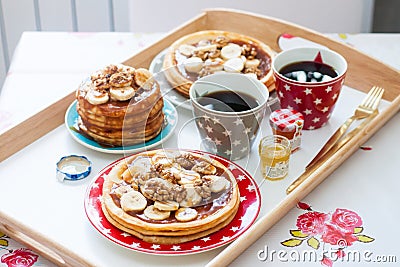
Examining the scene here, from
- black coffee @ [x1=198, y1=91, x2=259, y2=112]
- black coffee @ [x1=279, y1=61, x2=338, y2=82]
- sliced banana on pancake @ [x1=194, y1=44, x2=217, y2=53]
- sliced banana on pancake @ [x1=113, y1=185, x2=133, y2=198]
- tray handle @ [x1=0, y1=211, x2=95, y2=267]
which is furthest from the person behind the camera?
sliced banana on pancake @ [x1=194, y1=44, x2=217, y2=53]

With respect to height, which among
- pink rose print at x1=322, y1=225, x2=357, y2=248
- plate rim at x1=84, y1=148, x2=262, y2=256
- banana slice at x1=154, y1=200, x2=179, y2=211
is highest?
banana slice at x1=154, y1=200, x2=179, y2=211

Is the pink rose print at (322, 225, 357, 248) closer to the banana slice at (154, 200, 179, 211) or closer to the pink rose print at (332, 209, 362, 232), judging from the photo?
the pink rose print at (332, 209, 362, 232)

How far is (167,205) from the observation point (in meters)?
1.07

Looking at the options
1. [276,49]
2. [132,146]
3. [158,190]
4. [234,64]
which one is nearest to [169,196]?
[158,190]

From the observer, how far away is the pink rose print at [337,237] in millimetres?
1076

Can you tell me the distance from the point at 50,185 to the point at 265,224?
36cm

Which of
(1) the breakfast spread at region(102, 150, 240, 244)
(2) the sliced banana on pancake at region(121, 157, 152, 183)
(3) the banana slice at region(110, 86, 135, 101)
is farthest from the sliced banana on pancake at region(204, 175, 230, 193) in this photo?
(3) the banana slice at region(110, 86, 135, 101)

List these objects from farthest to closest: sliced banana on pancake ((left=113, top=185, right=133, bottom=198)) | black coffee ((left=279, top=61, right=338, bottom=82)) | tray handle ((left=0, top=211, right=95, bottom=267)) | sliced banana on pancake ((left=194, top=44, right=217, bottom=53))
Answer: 1. sliced banana on pancake ((left=194, top=44, right=217, bottom=53))
2. black coffee ((left=279, top=61, right=338, bottom=82))
3. sliced banana on pancake ((left=113, top=185, right=133, bottom=198))
4. tray handle ((left=0, top=211, right=95, bottom=267))

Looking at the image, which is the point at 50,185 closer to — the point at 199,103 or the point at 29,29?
the point at 199,103

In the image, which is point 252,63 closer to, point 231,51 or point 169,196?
point 231,51

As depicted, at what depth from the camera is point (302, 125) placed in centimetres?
125

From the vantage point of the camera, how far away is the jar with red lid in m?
1.23

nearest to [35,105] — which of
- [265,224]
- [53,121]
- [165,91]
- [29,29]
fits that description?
[53,121]

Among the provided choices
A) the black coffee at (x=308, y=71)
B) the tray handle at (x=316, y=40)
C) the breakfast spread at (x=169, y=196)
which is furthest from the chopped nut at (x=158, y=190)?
the tray handle at (x=316, y=40)
